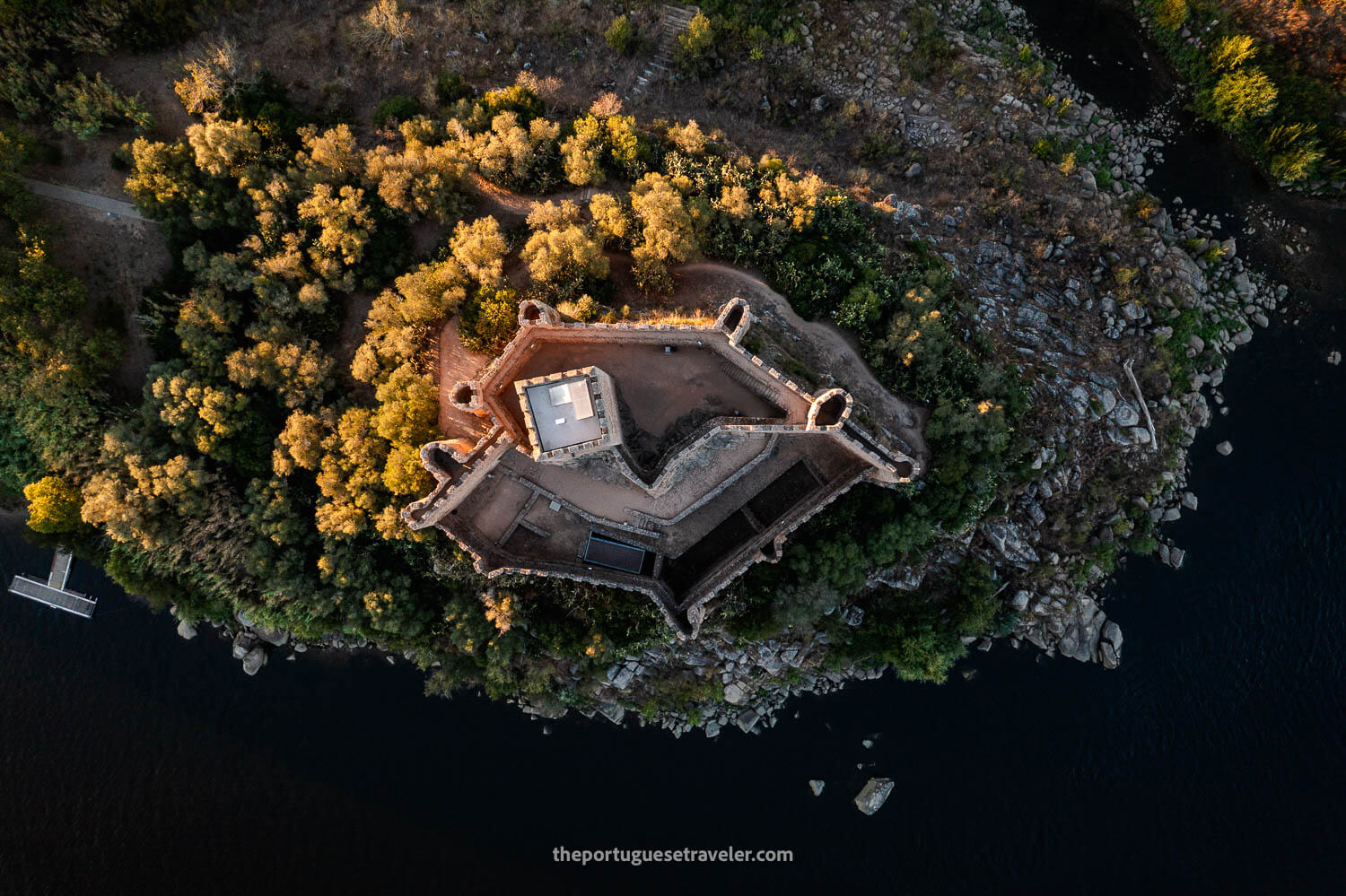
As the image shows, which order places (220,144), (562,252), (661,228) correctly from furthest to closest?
(220,144) < (661,228) < (562,252)

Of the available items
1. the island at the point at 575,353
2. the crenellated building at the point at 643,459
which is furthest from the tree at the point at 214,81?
the crenellated building at the point at 643,459

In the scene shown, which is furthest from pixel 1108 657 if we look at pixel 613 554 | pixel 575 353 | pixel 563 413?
pixel 575 353

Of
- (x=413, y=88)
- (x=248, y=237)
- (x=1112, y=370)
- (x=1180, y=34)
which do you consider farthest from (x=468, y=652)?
(x=1180, y=34)

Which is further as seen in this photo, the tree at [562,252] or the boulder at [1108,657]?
the boulder at [1108,657]

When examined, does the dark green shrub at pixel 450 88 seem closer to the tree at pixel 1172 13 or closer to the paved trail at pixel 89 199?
the paved trail at pixel 89 199

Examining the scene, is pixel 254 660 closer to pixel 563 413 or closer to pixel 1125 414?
pixel 563 413

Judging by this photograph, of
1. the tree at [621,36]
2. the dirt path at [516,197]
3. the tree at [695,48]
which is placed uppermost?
the tree at [695,48]
